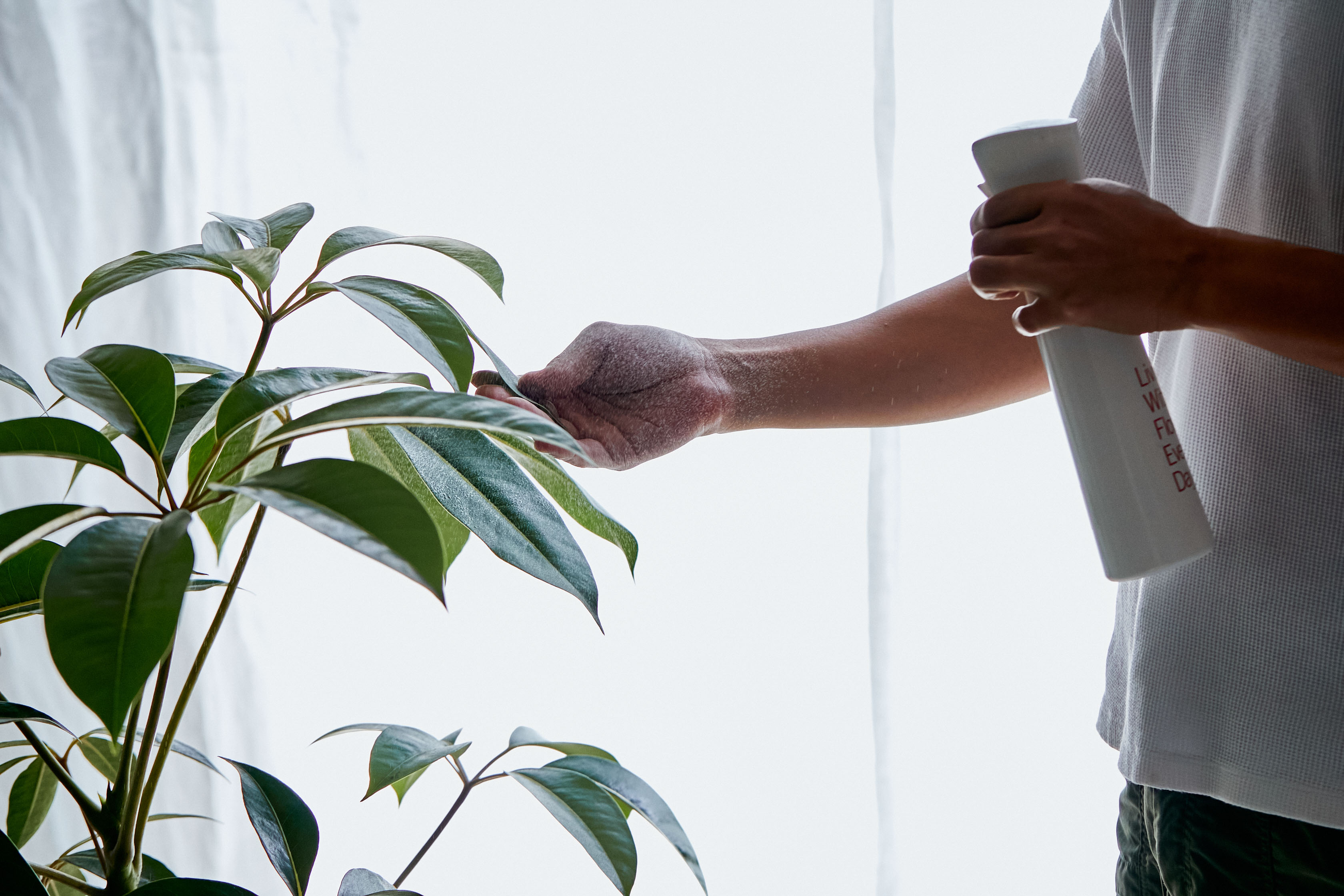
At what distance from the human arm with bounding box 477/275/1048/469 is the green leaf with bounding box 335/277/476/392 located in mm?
218

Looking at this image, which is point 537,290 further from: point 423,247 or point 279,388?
point 279,388

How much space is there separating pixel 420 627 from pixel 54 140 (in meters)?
0.74

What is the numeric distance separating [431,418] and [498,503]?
11 centimetres

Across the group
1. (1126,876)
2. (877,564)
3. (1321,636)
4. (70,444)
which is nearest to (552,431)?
(70,444)

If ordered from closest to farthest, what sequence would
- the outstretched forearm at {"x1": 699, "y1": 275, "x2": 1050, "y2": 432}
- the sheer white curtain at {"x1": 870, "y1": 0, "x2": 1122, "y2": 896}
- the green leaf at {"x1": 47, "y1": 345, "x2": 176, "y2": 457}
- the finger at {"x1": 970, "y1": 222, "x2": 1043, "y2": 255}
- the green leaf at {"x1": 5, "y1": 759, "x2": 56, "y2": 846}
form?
the green leaf at {"x1": 47, "y1": 345, "x2": 176, "y2": 457} → the finger at {"x1": 970, "y1": 222, "x2": 1043, "y2": 255} → the green leaf at {"x1": 5, "y1": 759, "x2": 56, "y2": 846} → the outstretched forearm at {"x1": 699, "y1": 275, "x2": 1050, "y2": 432} → the sheer white curtain at {"x1": 870, "y1": 0, "x2": 1122, "y2": 896}

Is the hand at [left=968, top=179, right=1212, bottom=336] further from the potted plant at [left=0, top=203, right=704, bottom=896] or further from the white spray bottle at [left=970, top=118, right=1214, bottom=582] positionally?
the potted plant at [left=0, top=203, right=704, bottom=896]

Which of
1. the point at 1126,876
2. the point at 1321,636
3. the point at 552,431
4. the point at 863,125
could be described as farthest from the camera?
the point at 863,125

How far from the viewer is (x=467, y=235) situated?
110cm

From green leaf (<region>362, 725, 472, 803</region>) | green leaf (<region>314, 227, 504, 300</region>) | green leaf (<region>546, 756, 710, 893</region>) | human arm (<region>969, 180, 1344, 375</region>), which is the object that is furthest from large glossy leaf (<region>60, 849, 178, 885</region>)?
human arm (<region>969, 180, 1344, 375</region>)

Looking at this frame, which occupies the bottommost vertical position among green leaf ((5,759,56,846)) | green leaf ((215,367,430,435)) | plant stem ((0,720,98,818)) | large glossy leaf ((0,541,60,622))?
green leaf ((5,759,56,846))

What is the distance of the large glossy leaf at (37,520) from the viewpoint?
0.90 ft

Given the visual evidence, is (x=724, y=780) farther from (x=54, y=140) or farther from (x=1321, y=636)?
(x=54, y=140)

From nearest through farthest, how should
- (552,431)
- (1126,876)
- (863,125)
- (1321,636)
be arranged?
(552,431) → (1321,636) → (1126,876) → (863,125)

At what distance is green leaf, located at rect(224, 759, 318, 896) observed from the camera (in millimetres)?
414
